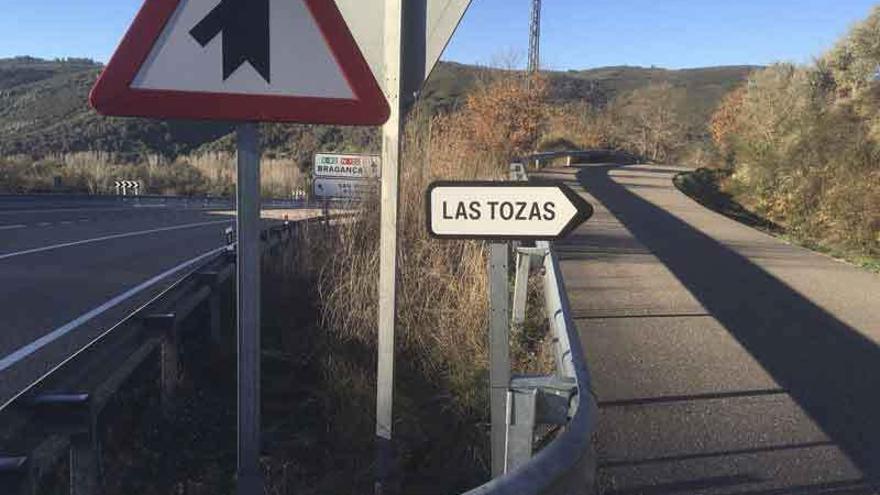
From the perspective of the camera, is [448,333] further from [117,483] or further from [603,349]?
[117,483]

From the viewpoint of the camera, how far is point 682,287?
9.34 meters

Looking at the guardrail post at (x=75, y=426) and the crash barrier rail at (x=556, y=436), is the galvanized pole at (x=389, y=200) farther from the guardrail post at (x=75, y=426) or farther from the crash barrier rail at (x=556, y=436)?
the guardrail post at (x=75, y=426)

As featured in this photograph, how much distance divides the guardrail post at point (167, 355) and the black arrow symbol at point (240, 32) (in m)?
3.10

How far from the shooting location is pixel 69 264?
13195 millimetres

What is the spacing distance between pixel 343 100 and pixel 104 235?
58.0ft

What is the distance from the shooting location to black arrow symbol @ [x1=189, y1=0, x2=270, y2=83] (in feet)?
8.46

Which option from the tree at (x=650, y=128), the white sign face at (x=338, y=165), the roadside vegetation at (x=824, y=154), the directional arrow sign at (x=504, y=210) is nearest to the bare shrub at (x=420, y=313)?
the directional arrow sign at (x=504, y=210)

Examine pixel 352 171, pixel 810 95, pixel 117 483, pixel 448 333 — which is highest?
pixel 810 95

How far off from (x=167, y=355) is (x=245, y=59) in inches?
131

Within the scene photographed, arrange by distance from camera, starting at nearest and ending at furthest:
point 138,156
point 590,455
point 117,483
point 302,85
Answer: point 590,455
point 302,85
point 117,483
point 138,156

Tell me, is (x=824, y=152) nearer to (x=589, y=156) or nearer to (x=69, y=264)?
(x=69, y=264)

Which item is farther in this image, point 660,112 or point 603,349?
point 660,112

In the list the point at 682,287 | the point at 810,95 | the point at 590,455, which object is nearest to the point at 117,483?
the point at 590,455

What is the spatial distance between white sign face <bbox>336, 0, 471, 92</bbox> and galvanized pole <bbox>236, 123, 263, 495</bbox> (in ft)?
1.54
